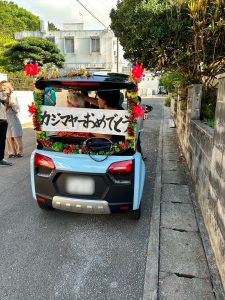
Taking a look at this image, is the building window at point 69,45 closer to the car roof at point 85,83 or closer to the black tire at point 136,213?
the car roof at point 85,83

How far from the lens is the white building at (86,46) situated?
95.8 feet

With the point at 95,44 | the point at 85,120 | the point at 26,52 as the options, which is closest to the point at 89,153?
the point at 85,120

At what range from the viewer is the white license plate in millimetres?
3039

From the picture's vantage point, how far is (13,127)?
6.30 meters

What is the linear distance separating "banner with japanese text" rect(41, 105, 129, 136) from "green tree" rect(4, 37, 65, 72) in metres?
19.4

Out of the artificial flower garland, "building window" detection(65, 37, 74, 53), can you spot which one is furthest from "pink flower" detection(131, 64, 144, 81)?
"building window" detection(65, 37, 74, 53)

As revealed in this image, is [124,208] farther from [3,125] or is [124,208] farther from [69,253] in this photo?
[3,125]

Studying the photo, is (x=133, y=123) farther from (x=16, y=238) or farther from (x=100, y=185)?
(x=16, y=238)

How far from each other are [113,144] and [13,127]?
4134 mm

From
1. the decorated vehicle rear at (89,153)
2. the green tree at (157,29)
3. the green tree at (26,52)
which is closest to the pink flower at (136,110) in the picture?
the decorated vehicle rear at (89,153)


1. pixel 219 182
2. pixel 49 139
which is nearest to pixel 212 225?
pixel 219 182

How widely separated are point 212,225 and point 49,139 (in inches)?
91.6

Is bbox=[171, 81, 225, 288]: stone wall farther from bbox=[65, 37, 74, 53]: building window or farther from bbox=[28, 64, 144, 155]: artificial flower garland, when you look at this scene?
bbox=[65, 37, 74, 53]: building window

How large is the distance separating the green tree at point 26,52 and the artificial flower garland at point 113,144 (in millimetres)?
19272
